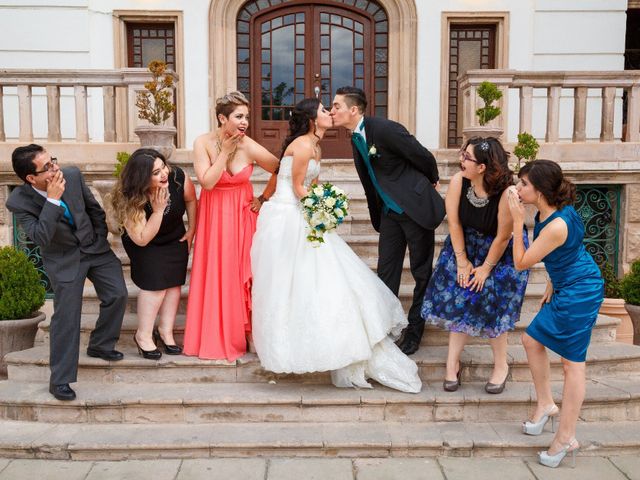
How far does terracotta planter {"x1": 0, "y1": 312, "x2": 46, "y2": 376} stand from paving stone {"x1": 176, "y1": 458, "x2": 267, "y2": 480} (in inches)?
102

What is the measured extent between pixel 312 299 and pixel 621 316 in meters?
3.90

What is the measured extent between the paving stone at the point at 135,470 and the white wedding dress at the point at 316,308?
0.94 m

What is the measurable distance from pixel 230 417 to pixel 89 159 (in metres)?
4.60

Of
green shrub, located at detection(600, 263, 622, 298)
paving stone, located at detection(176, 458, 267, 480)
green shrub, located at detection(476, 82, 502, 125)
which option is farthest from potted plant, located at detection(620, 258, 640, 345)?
paving stone, located at detection(176, 458, 267, 480)

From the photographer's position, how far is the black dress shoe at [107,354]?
4785 millimetres

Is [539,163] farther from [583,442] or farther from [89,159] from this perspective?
[89,159]

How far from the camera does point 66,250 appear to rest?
450 cm

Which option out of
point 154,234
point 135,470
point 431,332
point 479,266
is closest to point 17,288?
point 154,234

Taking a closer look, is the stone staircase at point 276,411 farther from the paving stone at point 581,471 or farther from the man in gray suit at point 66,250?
the man in gray suit at point 66,250

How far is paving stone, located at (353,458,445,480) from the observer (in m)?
3.83

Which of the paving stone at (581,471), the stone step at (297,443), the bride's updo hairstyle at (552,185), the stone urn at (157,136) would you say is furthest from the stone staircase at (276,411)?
the stone urn at (157,136)

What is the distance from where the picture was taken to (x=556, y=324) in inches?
151

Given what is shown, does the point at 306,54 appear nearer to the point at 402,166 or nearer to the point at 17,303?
the point at 402,166

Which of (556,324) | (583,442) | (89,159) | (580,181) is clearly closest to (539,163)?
(556,324)
